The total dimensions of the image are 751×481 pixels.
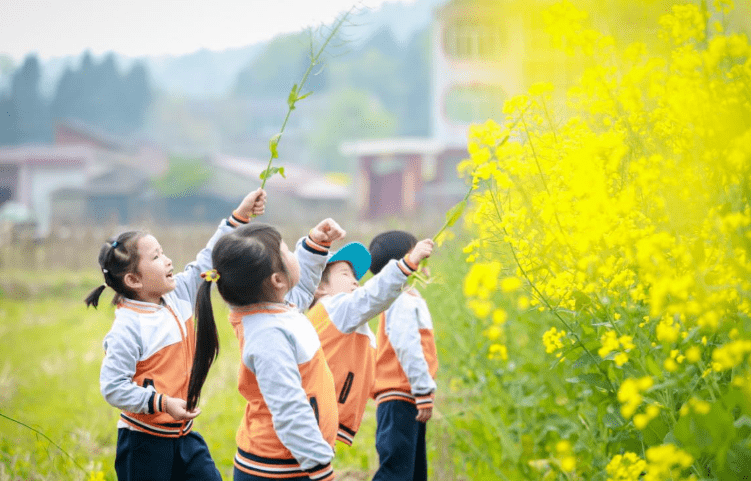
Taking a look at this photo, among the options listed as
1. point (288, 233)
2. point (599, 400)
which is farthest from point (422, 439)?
point (288, 233)

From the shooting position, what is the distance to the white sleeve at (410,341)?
3516 millimetres

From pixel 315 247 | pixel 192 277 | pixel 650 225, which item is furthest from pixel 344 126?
pixel 650 225

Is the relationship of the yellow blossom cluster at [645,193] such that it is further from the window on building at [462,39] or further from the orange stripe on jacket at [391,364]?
the window on building at [462,39]

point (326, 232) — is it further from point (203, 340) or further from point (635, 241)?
point (635, 241)

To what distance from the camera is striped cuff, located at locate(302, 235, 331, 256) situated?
288 cm

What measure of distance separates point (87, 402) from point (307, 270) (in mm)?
4951

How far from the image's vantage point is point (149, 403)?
276 centimetres

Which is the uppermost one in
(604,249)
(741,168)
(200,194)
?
(741,168)

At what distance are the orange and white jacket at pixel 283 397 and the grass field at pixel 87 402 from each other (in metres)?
0.52

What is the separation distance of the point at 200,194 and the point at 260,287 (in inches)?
1505

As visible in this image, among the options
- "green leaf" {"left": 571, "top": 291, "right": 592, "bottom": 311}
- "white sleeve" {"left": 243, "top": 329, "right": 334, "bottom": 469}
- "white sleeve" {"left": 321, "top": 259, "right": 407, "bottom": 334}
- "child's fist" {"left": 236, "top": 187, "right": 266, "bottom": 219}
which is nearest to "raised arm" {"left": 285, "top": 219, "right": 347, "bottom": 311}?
"white sleeve" {"left": 321, "top": 259, "right": 407, "bottom": 334}

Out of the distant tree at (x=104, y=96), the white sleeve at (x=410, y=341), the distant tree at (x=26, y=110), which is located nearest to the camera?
the white sleeve at (x=410, y=341)

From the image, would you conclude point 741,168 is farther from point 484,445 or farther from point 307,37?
point 484,445

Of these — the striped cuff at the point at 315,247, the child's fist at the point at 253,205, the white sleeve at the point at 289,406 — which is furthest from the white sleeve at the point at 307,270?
the white sleeve at the point at 289,406
